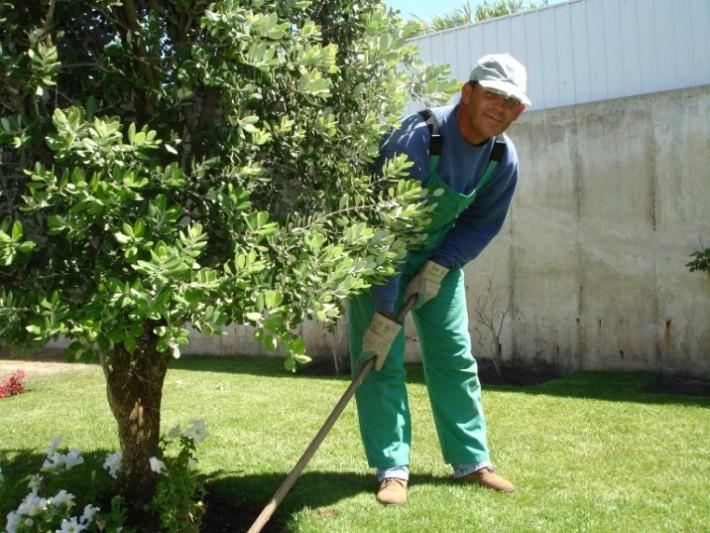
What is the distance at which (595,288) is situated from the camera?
25.0 ft

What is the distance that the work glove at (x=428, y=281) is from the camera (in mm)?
3736

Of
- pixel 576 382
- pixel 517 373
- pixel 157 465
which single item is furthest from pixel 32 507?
pixel 517 373

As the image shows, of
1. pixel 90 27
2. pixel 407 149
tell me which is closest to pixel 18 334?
pixel 90 27

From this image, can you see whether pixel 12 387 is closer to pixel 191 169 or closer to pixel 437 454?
pixel 437 454

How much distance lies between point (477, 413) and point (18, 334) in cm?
231

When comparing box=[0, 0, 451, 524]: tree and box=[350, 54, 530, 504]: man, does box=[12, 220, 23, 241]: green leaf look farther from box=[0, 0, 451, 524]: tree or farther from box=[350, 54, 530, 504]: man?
box=[350, 54, 530, 504]: man

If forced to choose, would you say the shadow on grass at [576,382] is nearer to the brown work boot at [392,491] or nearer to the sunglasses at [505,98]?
the brown work boot at [392,491]

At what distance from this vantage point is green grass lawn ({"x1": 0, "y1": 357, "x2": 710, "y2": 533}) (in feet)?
11.2

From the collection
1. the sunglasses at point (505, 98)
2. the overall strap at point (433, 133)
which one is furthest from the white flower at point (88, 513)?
the sunglasses at point (505, 98)

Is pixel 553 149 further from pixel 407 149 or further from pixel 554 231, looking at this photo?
pixel 407 149

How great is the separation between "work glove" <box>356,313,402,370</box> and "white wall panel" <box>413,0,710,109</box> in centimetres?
513

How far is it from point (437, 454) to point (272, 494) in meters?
1.12

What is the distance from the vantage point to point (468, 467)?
383 cm

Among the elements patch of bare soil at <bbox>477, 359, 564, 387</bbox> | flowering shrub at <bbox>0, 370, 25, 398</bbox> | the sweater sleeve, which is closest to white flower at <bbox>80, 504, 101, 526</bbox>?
the sweater sleeve
